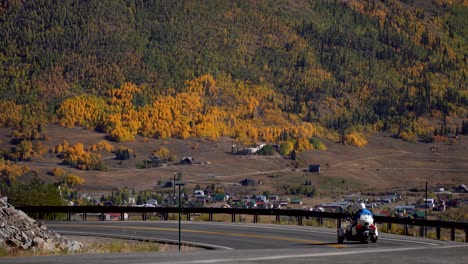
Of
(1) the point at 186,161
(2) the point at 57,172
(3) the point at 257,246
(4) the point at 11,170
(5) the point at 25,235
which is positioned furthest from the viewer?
(1) the point at 186,161

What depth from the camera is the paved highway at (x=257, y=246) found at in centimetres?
2616

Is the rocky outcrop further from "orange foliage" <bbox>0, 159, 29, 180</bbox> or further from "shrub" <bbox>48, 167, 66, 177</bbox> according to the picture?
"shrub" <bbox>48, 167, 66, 177</bbox>

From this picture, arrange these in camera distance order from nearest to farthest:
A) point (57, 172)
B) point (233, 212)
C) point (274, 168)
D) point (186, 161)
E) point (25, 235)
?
point (25, 235)
point (233, 212)
point (57, 172)
point (186, 161)
point (274, 168)

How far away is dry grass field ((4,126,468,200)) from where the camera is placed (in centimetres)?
16750

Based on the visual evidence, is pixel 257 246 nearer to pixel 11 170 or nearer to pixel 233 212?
pixel 233 212

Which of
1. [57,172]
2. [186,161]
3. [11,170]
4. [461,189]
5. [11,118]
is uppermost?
[11,118]

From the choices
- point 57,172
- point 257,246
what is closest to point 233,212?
point 257,246

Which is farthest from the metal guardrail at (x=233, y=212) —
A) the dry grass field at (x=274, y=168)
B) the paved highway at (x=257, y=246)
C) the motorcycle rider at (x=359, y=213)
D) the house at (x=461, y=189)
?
the house at (x=461, y=189)

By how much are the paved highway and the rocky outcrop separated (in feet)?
18.7

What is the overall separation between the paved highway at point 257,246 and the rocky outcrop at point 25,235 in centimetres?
570

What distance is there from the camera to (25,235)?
3594 centimetres

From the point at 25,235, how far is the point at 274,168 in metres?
150

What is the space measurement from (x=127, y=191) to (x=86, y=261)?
424ft

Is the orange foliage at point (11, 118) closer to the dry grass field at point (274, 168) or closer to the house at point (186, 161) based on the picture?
the dry grass field at point (274, 168)
